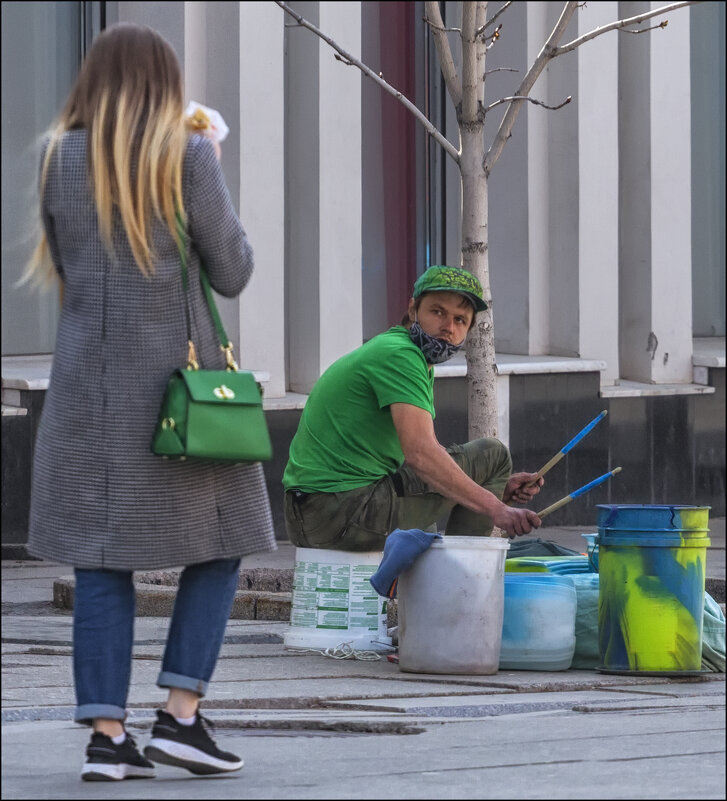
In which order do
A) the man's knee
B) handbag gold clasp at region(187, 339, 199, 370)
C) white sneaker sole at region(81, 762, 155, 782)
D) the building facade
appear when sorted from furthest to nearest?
the building facade, the man's knee, handbag gold clasp at region(187, 339, 199, 370), white sneaker sole at region(81, 762, 155, 782)

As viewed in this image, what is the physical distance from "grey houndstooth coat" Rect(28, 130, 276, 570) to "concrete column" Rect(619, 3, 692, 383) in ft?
29.3

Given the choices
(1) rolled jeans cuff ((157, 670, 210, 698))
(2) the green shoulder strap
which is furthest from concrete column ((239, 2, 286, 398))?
(1) rolled jeans cuff ((157, 670, 210, 698))

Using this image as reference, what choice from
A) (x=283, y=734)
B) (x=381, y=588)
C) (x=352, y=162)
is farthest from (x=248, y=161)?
(x=283, y=734)

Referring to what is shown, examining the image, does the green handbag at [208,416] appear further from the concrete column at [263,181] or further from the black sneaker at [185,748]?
the concrete column at [263,181]

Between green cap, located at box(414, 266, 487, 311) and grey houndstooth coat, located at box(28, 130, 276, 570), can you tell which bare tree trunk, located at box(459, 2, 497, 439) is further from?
grey houndstooth coat, located at box(28, 130, 276, 570)

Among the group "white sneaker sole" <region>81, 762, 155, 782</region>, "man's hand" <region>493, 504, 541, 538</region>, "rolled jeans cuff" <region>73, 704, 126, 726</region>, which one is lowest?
"white sneaker sole" <region>81, 762, 155, 782</region>

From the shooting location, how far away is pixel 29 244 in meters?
11.1

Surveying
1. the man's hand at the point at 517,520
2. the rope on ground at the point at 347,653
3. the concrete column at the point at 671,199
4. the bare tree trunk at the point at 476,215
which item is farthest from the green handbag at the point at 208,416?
the concrete column at the point at 671,199

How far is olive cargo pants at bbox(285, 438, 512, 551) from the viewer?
21.3ft

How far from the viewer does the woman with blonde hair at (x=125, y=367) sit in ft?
13.5

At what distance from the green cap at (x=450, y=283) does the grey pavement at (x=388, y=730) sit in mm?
1316

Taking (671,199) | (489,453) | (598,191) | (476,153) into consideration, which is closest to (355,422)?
(489,453)

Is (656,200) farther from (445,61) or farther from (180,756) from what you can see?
(180,756)

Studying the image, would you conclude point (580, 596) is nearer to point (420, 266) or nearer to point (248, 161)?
point (248, 161)
